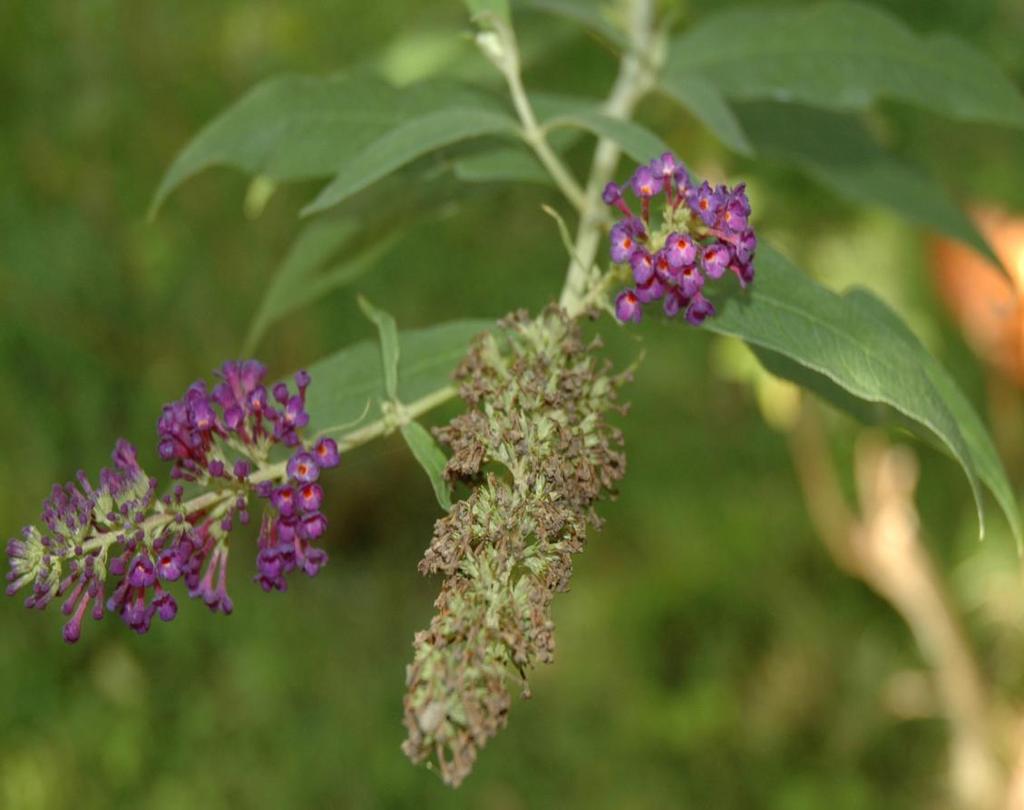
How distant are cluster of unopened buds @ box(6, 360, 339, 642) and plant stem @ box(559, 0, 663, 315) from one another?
0.23 m

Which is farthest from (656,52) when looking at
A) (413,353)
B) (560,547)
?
(560,547)

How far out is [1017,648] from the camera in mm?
3354

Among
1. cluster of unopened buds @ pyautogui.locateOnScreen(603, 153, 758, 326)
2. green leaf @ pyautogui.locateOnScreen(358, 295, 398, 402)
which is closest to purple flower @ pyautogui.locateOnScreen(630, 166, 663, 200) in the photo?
cluster of unopened buds @ pyautogui.locateOnScreen(603, 153, 758, 326)

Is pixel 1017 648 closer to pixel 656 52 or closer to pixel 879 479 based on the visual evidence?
pixel 879 479

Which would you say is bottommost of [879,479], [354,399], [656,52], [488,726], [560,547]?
[488,726]

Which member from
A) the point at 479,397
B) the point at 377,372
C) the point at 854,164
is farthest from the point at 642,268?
the point at 854,164

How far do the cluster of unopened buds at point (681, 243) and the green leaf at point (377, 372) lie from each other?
18 centimetres

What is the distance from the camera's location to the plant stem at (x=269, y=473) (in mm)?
906

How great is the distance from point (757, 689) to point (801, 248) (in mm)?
1682

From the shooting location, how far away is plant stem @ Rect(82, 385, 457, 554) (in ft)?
2.97

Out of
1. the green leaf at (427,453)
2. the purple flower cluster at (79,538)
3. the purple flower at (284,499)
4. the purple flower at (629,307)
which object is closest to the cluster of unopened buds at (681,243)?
the purple flower at (629,307)

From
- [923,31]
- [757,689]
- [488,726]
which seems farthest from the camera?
[757,689]

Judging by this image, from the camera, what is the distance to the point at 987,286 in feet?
7.39

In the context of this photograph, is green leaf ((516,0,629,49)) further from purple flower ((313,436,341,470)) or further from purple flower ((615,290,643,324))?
purple flower ((313,436,341,470))
